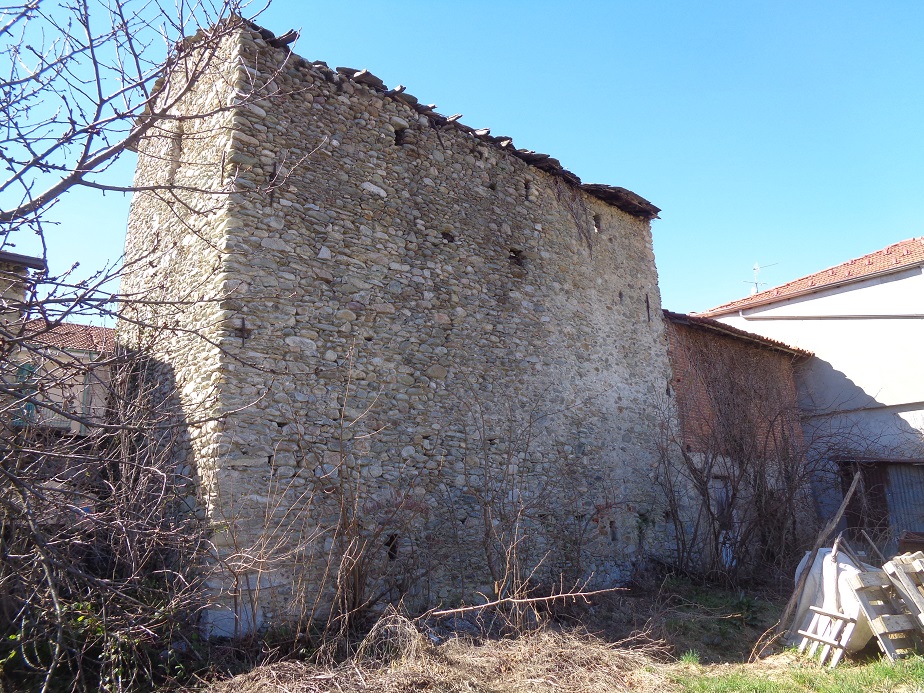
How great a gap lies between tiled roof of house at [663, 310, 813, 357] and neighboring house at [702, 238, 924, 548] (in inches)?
38.7

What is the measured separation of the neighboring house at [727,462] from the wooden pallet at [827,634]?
8.08 feet

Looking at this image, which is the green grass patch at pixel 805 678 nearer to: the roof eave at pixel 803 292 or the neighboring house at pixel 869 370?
the neighboring house at pixel 869 370

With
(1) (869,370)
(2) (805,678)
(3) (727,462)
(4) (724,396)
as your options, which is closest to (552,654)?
(2) (805,678)

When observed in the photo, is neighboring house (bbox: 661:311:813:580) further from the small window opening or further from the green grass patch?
the small window opening

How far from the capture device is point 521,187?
372 inches

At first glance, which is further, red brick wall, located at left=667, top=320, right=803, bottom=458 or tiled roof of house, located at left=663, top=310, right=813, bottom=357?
tiled roof of house, located at left=663, top=310, right=813, bottom=357

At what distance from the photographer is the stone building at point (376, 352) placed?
6051 mm

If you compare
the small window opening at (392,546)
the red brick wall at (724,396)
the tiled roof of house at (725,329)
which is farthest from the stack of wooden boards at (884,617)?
the tiled roof of house at (725,329)

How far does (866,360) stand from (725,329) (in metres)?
4.45

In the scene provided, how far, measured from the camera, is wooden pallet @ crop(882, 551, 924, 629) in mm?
6012

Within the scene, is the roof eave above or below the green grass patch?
above

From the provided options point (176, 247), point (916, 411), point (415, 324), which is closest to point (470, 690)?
point (415, 324)

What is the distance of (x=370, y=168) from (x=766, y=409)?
28.1 ft

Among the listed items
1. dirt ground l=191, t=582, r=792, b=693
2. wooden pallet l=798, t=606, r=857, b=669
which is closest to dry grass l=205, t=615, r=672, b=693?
dirt ground l=191, t=582, r=792, b=693
